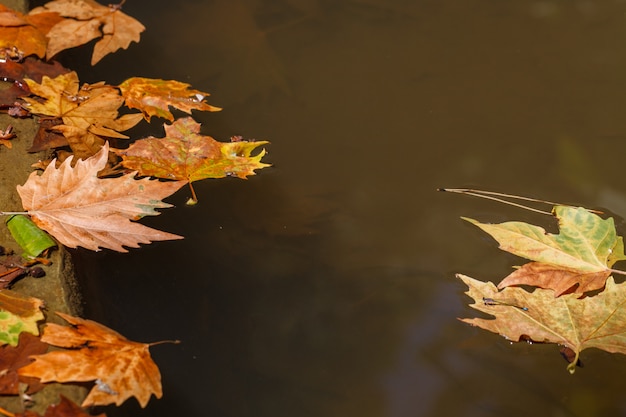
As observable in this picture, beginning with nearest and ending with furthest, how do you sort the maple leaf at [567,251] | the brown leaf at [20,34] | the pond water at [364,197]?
the pond water at [364,197] → the maple leaf at [567,251] → the brown leaf at [20,34]

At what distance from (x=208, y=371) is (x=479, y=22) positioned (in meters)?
1.46

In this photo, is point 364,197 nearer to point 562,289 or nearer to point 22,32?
point 562,289

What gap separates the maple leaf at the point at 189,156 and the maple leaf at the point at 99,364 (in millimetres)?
464

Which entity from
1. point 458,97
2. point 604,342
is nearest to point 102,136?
point 458,97

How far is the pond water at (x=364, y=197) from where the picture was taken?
1271 millimetres

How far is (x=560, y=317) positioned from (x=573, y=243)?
0.62 feet

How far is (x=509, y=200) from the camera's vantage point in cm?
163

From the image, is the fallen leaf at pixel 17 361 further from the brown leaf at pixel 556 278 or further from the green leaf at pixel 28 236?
the brown leaf at pixel 556 278

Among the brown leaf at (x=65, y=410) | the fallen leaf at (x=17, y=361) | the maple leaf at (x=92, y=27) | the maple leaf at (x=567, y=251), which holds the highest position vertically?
the maple leaf at (x=92, y=27)

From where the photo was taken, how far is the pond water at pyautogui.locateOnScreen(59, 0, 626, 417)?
1271mm

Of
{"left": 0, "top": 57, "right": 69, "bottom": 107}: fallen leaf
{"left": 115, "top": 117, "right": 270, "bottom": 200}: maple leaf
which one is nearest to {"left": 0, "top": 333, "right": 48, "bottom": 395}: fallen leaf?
{"left": 115, "top": 117, "right": 270, "bottom": 200}: maple leaf

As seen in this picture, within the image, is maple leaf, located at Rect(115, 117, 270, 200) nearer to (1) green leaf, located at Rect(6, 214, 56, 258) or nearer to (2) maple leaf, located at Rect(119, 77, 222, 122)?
(2) maple leaf, located at Rect(119, 77, 222, 122)

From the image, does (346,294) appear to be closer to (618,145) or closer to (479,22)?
(618,145)

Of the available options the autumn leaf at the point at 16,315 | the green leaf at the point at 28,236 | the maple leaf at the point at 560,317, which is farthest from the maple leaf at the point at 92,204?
the maple leaf at the point at 560,317
